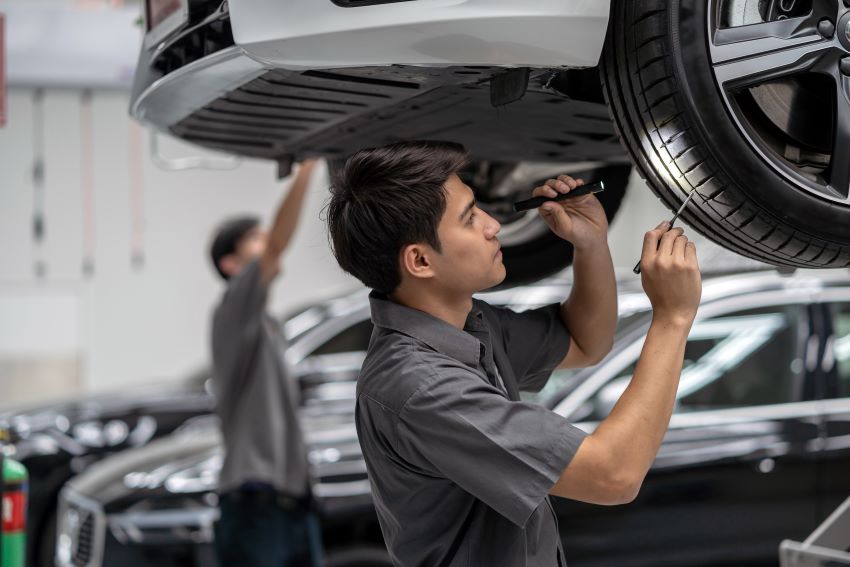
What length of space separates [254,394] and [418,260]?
218 cm

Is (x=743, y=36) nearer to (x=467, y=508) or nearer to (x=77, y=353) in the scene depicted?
(x=467, y=508)

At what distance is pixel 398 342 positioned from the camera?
1510mm

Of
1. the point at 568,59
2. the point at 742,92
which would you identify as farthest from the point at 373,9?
the point at 742,92

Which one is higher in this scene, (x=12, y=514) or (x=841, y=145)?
(x=841, y=145)

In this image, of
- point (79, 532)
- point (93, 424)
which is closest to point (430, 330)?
point (79, 532)

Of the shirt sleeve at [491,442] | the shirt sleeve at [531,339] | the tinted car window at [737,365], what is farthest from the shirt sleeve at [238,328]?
the shirt sleeve at [491,442]

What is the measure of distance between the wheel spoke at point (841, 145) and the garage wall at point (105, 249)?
21.5 feet

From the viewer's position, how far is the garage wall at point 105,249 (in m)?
8.48

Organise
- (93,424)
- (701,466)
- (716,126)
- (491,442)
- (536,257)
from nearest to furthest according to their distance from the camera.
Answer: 1. (491,442)
2. (716,126)
3. (536,257)
4. (701,466)
5. (93,424)

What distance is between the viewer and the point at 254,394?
3.57 m

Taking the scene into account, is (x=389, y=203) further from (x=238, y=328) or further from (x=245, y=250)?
(x=245, y=250)

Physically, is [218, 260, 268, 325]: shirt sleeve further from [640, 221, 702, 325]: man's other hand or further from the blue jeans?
[640, 221, 702, 325]: man's other hand

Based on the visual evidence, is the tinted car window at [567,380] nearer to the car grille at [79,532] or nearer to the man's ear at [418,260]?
the car grille at [79,532]

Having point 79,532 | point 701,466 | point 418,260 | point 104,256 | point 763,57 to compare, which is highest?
point 763,57
